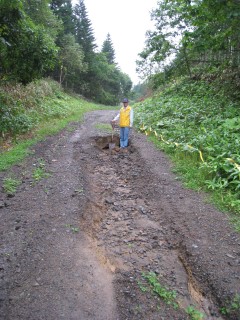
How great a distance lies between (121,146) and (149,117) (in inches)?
187

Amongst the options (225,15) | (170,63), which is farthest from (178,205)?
(170,63)

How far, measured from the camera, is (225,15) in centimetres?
664

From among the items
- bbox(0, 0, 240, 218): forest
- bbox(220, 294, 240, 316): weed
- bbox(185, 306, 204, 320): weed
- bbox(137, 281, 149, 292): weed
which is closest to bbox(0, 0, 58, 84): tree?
bbox(0, 0, 240, 218): forest

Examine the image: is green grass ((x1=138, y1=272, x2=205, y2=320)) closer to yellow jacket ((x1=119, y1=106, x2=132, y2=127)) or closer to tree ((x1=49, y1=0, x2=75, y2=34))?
yellow jacket ((x1=119, y1=106, x2=132, y2=127))

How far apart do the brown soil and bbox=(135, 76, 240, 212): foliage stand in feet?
2.51

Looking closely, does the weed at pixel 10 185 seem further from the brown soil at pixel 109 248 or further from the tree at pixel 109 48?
the tree at pixel 109 48

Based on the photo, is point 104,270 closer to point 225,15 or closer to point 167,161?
point 167,161

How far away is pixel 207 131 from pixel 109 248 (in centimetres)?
572

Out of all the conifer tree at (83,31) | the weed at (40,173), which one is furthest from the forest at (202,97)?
the conifer tree at (83,31)

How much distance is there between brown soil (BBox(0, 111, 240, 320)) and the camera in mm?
2834

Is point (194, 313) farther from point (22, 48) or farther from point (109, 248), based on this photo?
point (22, 48)

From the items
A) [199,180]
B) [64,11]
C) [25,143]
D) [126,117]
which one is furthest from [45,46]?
[64,11]

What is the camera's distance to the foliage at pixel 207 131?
18.3ft

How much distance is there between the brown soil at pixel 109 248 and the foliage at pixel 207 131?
0.77 meters
